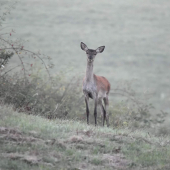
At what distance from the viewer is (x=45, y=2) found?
51.5 m

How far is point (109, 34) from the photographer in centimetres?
4791

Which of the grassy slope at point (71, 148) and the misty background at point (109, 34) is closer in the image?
the grassy slope at point (71, 148)

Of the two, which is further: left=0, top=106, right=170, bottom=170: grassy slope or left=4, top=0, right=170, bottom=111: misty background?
left=4, top=0, right=170, bottom=111: misty background

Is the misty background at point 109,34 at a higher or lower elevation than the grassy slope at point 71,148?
higher

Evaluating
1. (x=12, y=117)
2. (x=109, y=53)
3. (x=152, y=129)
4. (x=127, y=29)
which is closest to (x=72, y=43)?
(x=109, y=53)

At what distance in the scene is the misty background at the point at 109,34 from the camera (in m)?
39.0

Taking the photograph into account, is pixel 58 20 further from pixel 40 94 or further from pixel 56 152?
pixel 56 152

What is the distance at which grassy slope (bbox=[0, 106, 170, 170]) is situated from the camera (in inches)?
292

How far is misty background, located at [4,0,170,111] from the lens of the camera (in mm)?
39000

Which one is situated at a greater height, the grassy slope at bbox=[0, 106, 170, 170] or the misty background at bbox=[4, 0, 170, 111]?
the misty background at bbox=[4, 0, 170, 111]

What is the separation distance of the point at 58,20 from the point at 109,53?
830 centimetres

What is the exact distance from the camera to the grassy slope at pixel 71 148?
7407 millimetres

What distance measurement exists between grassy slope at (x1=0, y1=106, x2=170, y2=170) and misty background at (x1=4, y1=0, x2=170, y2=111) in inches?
938

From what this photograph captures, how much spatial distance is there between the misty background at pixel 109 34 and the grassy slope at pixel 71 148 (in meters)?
23.8
